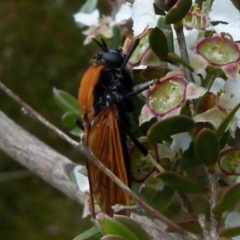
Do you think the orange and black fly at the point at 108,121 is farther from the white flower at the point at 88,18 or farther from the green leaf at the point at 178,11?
the white flower at the point at 88,18

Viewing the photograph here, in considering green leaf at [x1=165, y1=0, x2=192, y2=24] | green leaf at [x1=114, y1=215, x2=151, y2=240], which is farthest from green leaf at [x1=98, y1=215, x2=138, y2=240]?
green leaf at [x1=165, y1=0, x2=192, y2=24]

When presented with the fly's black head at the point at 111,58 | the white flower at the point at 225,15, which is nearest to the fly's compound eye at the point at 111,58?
the fly's black head at the point at 111,58

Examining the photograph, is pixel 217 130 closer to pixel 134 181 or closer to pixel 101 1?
pixel 134 181

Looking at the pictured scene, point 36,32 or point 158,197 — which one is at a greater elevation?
point 158,197

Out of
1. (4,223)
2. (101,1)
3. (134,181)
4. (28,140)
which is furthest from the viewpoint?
(101,1)

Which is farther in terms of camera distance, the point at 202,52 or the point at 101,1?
the point at 101,1

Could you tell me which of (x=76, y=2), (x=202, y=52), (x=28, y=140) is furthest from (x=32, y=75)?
(x=202, y=52)
